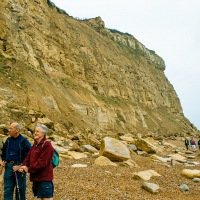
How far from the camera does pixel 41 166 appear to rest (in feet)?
15.7

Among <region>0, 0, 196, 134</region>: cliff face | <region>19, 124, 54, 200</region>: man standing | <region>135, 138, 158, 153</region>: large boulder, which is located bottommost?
<region>135, 138, 158, 153</region>: large boulder

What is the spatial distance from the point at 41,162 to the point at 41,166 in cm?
7

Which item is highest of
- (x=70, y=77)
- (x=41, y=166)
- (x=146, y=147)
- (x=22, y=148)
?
(x=70, y=77)

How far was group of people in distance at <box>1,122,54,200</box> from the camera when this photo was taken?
4.86 metres

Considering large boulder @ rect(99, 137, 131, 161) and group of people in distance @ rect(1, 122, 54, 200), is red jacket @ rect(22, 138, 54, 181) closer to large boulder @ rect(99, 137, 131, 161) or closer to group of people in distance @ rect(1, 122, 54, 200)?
group of people in distance @ rect(1, 122, 54, 200)

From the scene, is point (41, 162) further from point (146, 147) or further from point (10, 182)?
point (146, 147)

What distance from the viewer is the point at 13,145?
5.50 meters

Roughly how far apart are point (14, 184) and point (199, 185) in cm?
757

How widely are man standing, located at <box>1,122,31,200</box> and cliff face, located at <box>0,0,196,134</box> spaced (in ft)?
42.9

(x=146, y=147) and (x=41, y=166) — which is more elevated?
(x=41, y=166)

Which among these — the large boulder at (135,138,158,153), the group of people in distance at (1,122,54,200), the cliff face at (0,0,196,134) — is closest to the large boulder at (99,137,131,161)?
the large boulder at (135,138,158,153)

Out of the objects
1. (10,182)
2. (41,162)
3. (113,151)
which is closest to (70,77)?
(113,151)

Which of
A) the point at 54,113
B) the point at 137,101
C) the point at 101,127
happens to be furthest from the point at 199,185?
the point at 137,101

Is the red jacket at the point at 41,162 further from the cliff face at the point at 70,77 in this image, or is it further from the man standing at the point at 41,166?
the cliff face at the point at 70,77
